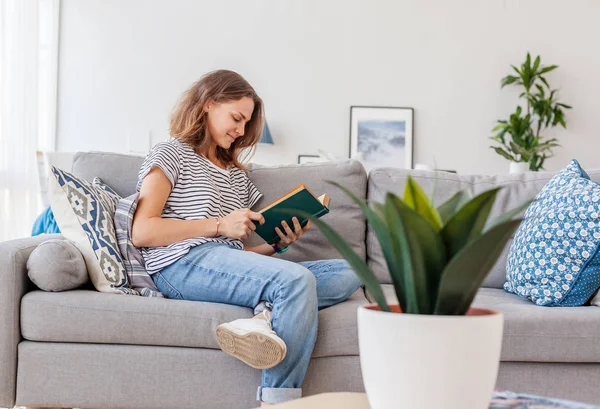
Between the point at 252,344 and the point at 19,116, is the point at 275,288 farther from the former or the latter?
the point at 19,116

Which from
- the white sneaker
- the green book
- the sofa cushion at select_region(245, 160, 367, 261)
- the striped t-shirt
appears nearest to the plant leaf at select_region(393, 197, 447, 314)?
the white sneaker

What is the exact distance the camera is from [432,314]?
807 mm

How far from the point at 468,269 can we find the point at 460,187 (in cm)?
175

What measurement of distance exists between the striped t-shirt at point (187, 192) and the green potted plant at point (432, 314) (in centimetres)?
124

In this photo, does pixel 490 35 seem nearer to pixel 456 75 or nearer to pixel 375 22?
pixel 456 75

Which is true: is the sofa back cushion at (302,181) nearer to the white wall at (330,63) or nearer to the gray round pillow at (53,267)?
the gray round pillow at (53,267)

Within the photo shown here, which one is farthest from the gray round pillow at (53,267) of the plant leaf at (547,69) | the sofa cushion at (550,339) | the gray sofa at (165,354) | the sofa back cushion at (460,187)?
the plant leaf at (547,69)

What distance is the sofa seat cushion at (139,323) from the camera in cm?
181

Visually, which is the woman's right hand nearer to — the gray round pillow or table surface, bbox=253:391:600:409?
the gray round pillow

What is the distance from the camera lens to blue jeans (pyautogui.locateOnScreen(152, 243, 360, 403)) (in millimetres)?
1717

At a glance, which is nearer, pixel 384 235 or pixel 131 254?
pixel 384 235

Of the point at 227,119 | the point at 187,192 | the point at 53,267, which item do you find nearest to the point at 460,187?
the point at 227,119

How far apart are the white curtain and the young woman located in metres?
2.43

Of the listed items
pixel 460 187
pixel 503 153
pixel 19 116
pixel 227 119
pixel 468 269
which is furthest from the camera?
pixel 503 153
